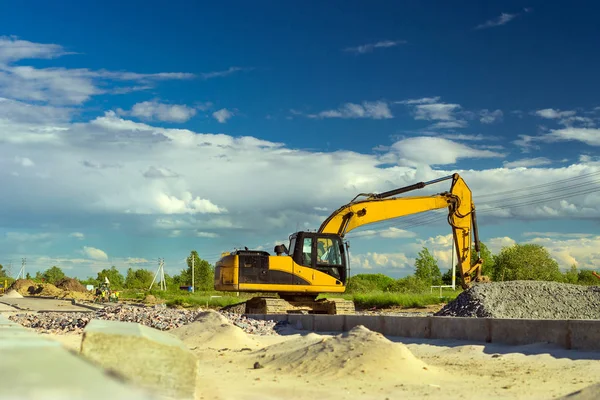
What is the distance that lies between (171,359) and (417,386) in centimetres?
359

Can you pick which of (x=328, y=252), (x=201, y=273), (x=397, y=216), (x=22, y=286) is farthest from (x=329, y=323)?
(x=201, y=273)

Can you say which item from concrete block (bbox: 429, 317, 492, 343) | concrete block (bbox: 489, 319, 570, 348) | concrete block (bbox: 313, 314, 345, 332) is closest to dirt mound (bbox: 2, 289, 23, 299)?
concrete block (bbox: 313, 314, 345, 332)

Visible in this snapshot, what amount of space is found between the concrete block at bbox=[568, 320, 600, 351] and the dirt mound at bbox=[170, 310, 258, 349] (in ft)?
20.1

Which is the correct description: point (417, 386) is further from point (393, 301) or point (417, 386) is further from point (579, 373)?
point (393, 301)

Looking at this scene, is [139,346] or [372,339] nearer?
[139,346]

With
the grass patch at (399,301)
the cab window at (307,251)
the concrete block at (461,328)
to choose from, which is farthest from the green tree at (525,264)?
the concrete block at (461,328)

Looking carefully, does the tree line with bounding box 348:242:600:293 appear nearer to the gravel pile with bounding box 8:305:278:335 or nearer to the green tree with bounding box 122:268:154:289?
the gravel pile with bounding box 8:305:278:335

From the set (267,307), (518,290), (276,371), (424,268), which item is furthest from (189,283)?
(276,371)

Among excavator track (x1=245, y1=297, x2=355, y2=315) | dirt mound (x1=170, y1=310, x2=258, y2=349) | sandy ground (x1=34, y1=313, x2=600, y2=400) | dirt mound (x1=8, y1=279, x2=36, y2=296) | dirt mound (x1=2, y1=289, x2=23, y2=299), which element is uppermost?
dirt mound (x1=8, y1=279, x2=36, y2=296)

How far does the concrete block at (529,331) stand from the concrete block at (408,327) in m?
1.96

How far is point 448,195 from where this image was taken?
24.7 metres

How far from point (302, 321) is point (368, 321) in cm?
314

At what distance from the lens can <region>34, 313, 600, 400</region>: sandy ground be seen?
8102 mm

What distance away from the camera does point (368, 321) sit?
16.1 m
